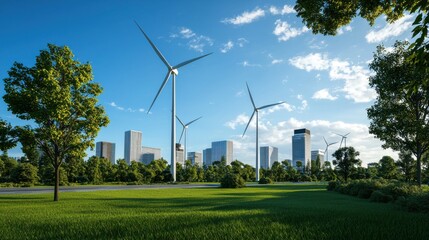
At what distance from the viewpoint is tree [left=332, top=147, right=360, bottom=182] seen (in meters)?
80.6

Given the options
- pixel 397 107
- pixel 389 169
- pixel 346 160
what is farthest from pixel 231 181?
pixel 389 169

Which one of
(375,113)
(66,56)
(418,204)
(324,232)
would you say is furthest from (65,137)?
(375,113)

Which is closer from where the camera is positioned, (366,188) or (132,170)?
(366,188)

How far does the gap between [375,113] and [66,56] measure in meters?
27.7

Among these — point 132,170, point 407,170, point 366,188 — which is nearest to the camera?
point 366,188

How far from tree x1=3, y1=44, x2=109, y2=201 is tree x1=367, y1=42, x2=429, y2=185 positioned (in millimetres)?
24680

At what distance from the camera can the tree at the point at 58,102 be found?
2216cm

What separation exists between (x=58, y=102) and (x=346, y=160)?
240 ft

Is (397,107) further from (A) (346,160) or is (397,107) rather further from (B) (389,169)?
(B) (389,169)

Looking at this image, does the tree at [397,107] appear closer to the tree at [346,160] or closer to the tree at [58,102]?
the tree at [58,102]

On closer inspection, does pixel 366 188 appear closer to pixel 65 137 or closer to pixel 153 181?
pixel 65 137

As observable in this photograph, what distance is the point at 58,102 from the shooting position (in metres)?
21.9

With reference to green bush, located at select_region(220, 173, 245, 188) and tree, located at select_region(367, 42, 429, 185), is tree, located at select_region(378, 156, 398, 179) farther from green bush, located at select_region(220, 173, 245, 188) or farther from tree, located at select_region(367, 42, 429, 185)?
tree, located at select_region(367, 42, 429, 185)

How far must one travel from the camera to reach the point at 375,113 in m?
31.7
